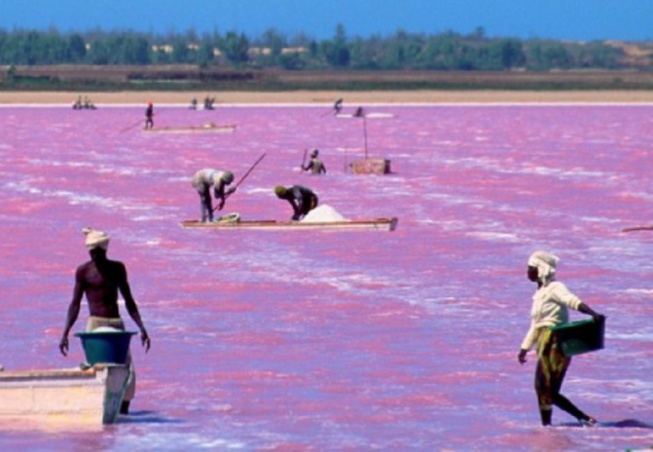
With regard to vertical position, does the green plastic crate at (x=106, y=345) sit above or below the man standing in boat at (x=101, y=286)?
below

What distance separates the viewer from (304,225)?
3105cm

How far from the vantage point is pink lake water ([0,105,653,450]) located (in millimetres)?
15672

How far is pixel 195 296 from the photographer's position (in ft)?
77.5

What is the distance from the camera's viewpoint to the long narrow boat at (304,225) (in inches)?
1224

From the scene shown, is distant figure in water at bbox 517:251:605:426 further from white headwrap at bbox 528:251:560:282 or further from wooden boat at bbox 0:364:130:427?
wooden boat at bbox 0:364:130:427

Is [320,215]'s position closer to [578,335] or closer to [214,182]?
[214,182]

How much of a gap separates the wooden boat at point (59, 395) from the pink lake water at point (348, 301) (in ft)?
0.63

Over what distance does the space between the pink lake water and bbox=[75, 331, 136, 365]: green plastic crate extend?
703mm

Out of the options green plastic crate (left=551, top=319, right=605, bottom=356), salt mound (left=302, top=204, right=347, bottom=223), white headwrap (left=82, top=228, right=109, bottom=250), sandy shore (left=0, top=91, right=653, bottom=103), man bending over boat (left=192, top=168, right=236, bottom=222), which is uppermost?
white headwrap (left=82, top=228, right=109, bottom=250)

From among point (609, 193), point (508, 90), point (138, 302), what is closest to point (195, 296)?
point (138, 302)

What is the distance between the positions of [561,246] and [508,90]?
130 meters

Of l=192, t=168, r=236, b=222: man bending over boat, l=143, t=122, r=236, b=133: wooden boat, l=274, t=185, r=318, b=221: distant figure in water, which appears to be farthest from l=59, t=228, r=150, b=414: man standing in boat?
l=143, t=122, r=236, b=133: wooden boat


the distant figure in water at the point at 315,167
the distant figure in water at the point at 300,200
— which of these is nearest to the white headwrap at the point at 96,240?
the distant figure in water at the point at 300,200

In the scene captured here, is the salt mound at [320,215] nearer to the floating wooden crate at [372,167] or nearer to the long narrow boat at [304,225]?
the long narrow boat at [304,225]
